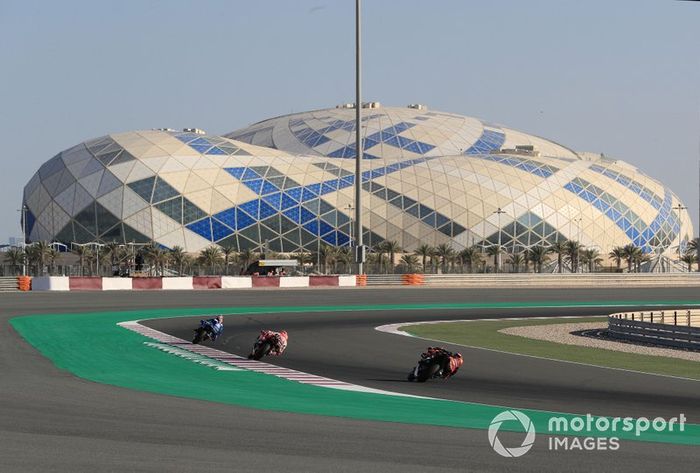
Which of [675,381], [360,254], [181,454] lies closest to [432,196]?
[360,254]

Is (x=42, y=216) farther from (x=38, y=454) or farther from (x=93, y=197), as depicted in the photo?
(x=38, y=454)

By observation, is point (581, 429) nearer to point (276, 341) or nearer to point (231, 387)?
point (231, 387)

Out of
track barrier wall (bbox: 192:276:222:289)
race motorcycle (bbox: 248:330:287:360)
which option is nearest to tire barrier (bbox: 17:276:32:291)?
track barrier wall (bbox: 192:276:222:289)

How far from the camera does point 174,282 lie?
2717 inches

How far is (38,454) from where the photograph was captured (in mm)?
12375

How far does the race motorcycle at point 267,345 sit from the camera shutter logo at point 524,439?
31.4ft

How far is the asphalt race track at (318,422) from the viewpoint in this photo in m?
12.2

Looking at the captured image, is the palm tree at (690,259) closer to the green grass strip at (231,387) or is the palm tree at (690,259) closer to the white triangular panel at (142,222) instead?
the white triangular panel at (142,222)

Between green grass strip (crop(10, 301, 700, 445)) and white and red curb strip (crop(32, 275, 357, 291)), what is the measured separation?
109 ft

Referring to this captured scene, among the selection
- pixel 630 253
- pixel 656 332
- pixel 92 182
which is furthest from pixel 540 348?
pixel 92 182

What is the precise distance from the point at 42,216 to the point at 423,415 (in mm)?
118588

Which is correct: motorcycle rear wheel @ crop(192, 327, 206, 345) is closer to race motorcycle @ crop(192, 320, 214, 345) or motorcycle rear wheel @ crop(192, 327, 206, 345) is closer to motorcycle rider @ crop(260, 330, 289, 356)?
race motorcycle @ crop(192, 320, 214, 345)

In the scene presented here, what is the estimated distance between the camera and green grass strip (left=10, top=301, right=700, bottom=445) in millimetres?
15945

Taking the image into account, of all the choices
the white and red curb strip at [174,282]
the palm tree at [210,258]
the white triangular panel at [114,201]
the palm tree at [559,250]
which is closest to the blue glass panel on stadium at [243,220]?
the palm tree at [210,258]
